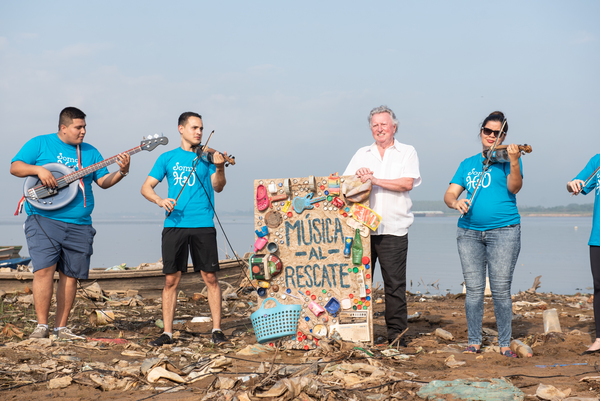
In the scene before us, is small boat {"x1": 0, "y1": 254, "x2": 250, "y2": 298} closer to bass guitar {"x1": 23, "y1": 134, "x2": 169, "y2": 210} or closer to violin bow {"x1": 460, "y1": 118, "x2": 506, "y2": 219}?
bass guitar {"x1": 23, "y1": 134, "x2": 169, "y2": 210}

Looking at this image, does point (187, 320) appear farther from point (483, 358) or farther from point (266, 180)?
point (483, 358)

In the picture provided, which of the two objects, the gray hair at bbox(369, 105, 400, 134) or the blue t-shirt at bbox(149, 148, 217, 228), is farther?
the blue t-shirt at bbox(149, 148, 217, 228)

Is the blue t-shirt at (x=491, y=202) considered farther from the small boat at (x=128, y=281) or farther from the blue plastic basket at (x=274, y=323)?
the small boat at (x=128, y=281)

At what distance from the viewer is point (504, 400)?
309 cm

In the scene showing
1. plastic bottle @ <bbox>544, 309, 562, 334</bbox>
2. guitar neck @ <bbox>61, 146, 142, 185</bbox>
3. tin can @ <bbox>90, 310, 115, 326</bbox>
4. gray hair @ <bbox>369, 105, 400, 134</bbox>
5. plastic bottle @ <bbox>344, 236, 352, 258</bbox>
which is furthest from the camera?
tin can @ <bbox>90, 310, 115, 326</bbox>

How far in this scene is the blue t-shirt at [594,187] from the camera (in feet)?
14.4

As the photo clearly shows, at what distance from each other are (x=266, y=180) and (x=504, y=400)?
9.32 ft

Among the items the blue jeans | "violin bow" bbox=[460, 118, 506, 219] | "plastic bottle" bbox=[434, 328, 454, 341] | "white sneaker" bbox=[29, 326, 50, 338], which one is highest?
"violin bow" bbox=[460, 118, 506, 219]

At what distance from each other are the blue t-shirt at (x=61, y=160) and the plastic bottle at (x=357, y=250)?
9.41 ft

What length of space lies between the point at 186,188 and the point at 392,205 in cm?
212

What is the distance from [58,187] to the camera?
505 centimetres

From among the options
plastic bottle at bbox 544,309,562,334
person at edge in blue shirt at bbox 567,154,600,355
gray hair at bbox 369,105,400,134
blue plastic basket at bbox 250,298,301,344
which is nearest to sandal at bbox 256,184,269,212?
blue plastic basket at bbox 250,298,301,344

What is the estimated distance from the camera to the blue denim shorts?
497 cm

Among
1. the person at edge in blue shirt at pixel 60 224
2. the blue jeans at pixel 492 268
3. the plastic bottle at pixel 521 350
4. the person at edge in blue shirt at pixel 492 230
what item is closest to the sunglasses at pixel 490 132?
the person at edge in blue shirt at pixel 492 230
